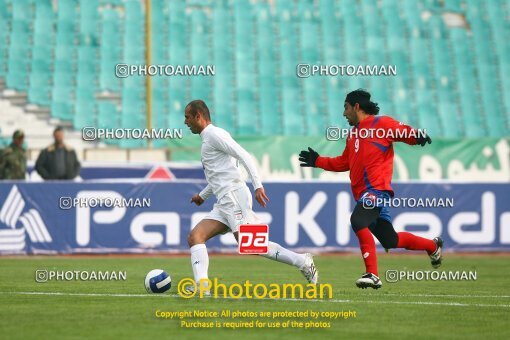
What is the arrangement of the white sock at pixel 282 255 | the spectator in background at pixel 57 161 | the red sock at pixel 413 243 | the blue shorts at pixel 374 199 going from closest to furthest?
the white sock at pixel 282 255 → the blue shorts at pixel 374 199 → the red sock at pixel 413 243 → the spectator in background at pixel 57 161

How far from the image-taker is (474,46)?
29.4 meters

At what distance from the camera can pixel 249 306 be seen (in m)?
9.58

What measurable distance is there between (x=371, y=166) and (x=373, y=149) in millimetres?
188

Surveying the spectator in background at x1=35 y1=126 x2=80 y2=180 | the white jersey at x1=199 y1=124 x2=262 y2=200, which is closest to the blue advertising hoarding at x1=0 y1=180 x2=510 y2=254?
the spectator in background at x1=35 y1=126 x2=80 y2=180

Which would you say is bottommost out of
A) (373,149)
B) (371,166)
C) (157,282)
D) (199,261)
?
(157,282)

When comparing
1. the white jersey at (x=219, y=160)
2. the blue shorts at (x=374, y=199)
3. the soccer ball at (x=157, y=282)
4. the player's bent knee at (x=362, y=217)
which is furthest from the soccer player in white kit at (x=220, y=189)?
the blue shorts at (x=374, y=199)

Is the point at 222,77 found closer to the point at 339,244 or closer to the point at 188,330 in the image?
the point at 339,244

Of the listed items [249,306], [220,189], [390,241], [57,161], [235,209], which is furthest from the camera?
[57,161]

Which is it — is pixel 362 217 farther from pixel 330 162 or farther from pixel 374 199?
pixel 330 162

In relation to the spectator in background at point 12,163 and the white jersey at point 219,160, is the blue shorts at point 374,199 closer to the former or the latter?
the white jersey at point 219,160

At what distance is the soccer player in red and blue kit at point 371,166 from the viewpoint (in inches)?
434

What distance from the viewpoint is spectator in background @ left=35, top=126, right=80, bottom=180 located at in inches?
762

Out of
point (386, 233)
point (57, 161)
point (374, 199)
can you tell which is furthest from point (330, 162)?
point (57, 161)

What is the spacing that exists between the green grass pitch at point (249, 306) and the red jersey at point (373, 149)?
1240 millimetres
